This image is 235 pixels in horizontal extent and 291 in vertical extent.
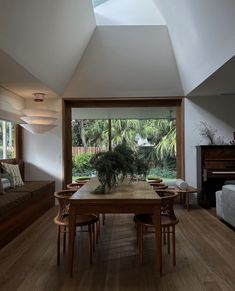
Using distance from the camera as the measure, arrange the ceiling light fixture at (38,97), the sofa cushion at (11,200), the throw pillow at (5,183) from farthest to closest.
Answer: the ceiling light fixture at (38,97) → the throw pillow at (5,183) → the sofa cushion at (11,200)

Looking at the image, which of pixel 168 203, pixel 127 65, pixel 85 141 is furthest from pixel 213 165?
pixel 168 203

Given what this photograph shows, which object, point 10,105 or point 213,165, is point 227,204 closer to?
point 213,165

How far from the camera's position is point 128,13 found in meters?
5.67

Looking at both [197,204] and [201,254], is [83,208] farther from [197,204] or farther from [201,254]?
[197,204]

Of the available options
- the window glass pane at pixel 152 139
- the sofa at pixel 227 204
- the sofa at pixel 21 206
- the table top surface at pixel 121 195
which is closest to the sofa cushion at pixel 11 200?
the sofa at pixel 21 206

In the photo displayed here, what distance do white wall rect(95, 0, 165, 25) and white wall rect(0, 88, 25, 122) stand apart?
7.29ft

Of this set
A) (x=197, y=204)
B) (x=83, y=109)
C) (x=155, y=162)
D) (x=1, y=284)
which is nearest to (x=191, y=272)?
(x=1, y=284)

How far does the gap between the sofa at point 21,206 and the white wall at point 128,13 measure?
129 inches

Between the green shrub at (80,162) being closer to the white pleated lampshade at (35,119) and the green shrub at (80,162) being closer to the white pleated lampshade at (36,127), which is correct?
the white pleated lampshade at (36,127)

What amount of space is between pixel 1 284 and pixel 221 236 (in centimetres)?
297

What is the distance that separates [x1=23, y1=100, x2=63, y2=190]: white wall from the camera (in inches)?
270

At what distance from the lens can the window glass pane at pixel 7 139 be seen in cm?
625

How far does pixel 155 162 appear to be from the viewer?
726 cm

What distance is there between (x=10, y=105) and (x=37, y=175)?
168 cm
